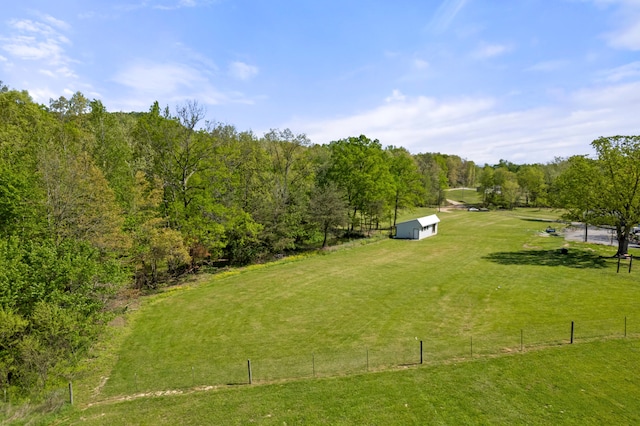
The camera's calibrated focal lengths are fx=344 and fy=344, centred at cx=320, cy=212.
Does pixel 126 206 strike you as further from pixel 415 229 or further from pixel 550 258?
pixel 550 258

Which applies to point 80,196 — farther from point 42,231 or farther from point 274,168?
point 274,168

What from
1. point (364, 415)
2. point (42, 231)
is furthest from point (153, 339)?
point (364, 415)

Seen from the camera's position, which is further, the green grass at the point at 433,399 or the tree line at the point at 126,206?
the tree line at the point at 126,206

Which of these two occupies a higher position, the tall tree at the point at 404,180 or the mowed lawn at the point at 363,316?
the tall tree at the point at 404,180

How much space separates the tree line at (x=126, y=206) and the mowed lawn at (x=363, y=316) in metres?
3.47

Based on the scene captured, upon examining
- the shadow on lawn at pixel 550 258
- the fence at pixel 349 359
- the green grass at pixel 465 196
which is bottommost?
the fence at pixel 349 359

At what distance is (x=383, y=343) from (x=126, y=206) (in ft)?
74.7

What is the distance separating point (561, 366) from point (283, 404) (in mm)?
11861

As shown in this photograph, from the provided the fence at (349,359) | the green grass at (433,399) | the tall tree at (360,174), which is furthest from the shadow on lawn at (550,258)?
the green grass at (433,399)

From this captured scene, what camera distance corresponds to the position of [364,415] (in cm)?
1201

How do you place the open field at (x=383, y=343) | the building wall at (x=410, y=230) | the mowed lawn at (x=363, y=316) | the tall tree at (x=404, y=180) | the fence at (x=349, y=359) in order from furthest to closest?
the tall tree at (x=404, y=180)
the building wall at (x=410, y=230)
the mowed lawn at (x=363, y=316)
the fence at (x=349, y=359)
the open field at (x=383, y=343)

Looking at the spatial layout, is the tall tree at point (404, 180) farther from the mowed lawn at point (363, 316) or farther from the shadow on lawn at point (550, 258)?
the mowed lawn at point (363, 316)

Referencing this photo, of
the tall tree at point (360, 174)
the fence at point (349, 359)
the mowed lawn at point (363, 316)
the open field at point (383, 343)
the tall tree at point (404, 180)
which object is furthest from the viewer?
the tall tree at point (404, 180)

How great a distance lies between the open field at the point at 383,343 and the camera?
41.9ft
